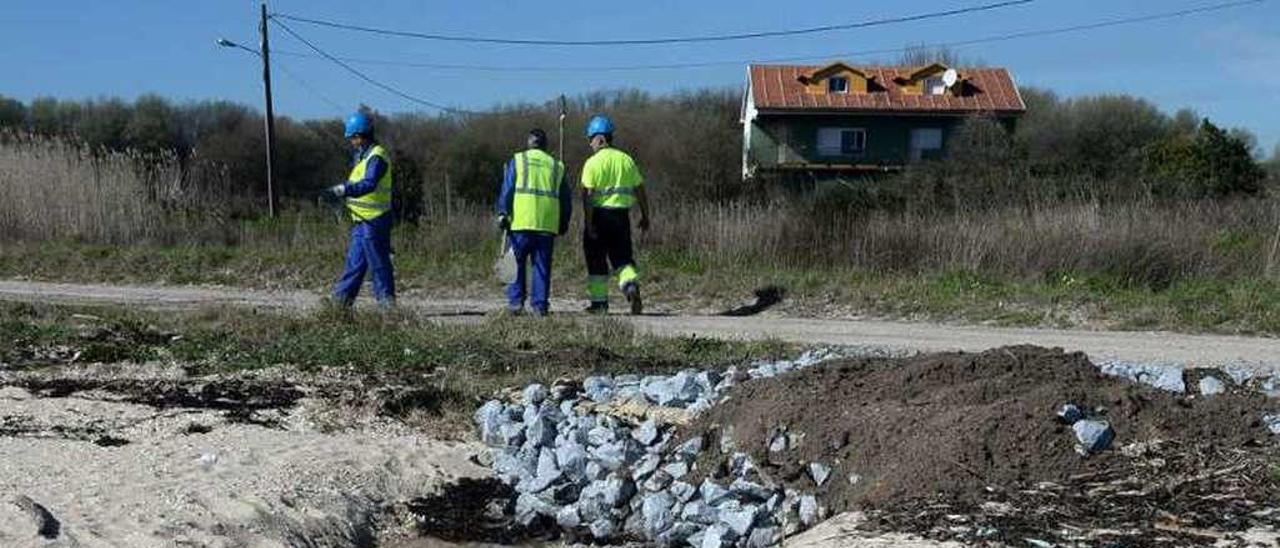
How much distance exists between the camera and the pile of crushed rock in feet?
20.2

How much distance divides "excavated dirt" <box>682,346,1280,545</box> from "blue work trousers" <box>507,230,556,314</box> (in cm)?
560

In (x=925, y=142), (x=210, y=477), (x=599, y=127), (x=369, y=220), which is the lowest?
(x=210, y=477)

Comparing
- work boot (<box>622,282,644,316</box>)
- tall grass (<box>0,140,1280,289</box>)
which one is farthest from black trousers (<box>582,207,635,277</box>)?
tall grass (<box>0,140,1280,289</box>)

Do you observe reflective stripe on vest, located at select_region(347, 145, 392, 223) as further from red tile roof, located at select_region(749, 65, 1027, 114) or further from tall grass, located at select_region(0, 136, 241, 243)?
red tile roof, located at select_region(749, 65, 1027, 114)

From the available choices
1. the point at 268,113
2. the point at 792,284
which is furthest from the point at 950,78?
the point at 792,284

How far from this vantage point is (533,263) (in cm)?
1318

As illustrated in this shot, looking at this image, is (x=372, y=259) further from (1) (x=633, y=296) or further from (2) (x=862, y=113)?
(2) (x=862, y=113)

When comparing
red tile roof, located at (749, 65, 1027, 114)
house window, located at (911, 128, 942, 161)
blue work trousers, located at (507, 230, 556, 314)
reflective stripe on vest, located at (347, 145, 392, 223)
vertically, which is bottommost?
blue work trousers, located at (507, 230, 556, 314)

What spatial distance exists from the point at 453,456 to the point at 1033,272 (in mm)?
10352

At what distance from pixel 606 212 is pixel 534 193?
90 cm

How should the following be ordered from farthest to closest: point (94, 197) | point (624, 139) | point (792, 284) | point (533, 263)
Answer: point (624, 139) < point (94, 197) < point (792, 284) < point (533, 263)

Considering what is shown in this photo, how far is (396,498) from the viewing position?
6.88 meters

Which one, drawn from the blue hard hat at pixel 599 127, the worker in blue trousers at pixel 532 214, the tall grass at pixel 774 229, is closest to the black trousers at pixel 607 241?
the worker in blue trousers at pixel 532 214

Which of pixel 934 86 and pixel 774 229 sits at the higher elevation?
pixel 934 86
